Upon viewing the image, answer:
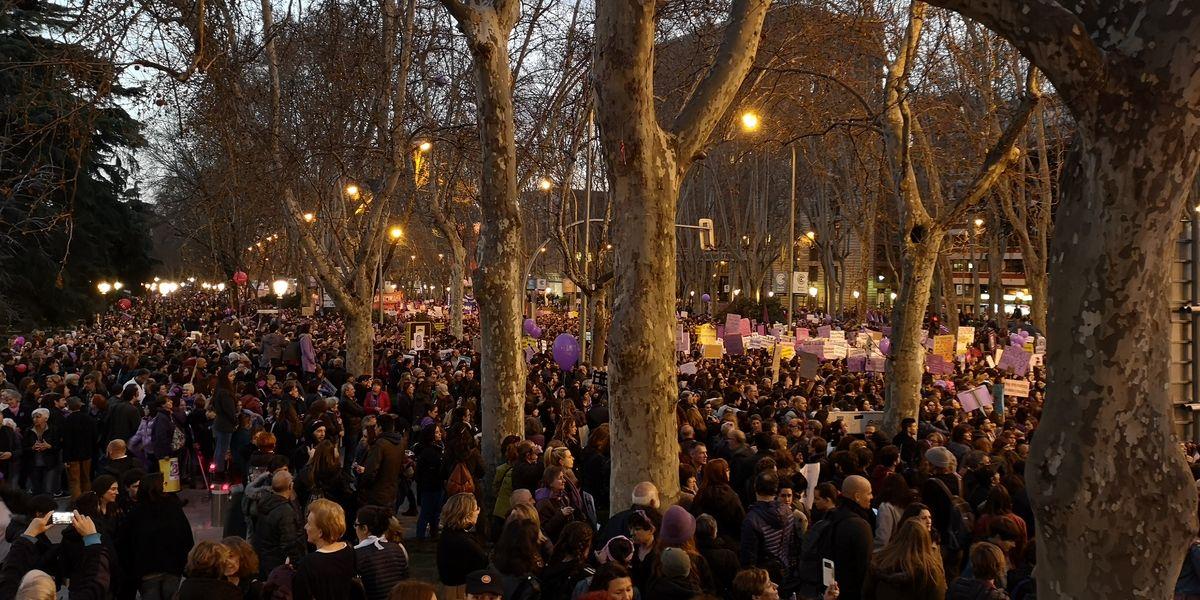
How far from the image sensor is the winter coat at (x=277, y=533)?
22.0 ft

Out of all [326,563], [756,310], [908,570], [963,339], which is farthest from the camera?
[756,310]

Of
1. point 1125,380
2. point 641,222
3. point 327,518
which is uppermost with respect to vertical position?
point 641,222

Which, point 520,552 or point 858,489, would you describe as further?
point 858,489

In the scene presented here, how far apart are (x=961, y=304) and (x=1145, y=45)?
70814 millimetres

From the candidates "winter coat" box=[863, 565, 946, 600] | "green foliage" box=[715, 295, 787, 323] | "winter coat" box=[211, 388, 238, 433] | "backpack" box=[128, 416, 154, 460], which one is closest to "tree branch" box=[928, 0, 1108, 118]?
"winter coat" box=[863, 565, 946, 600]

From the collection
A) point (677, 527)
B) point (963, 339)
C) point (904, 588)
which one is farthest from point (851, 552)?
point (963, 339)

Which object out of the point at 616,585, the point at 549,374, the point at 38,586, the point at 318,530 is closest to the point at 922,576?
the point at 616,585

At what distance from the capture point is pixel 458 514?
19.5 ft

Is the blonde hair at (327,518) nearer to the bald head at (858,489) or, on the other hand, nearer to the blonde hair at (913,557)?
the blonde hair at (913,557)

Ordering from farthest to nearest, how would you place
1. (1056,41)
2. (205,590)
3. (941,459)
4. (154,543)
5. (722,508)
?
(941,459)
(722,508)
(154,543)
(205,590)
(1056,41)

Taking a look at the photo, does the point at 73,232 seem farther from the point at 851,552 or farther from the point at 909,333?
the point at 851,552

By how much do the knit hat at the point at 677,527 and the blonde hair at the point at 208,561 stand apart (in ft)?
7.95

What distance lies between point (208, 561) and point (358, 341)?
14.2m

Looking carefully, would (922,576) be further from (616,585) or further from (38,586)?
(38,586)
